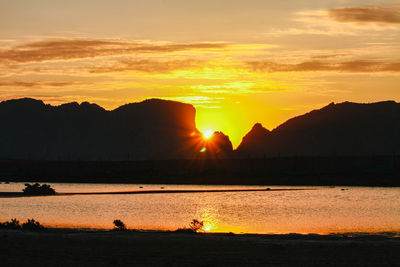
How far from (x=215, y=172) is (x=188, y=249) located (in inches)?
4508

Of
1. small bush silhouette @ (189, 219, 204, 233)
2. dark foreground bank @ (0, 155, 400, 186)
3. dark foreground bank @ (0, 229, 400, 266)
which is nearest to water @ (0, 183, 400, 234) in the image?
small bush silhouette @ (189, 219, 204, 233)

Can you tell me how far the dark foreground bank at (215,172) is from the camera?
12536 cm

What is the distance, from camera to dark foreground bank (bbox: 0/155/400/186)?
411 ft

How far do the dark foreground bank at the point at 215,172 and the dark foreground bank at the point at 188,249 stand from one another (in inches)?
3484

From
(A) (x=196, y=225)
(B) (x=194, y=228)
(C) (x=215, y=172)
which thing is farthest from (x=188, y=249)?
(C) (x=215, y=172)

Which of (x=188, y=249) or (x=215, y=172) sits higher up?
(x=215, y=172)

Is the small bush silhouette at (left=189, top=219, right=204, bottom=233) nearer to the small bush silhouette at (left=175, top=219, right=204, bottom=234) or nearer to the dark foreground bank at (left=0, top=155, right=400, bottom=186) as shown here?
the small bush silhouette at (left=175, top=219, right=204, bottom=234)

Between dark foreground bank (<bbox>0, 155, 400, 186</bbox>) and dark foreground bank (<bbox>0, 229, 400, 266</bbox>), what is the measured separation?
8849 cm

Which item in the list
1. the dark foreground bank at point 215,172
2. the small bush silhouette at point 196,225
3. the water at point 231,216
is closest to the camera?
the small bush silhouette at point 196,225

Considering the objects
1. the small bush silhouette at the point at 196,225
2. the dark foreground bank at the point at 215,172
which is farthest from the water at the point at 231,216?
the dark foreground bank at the point at 215,172

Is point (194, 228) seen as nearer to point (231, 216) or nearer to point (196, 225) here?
point (196, 225)

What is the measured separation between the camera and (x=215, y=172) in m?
142

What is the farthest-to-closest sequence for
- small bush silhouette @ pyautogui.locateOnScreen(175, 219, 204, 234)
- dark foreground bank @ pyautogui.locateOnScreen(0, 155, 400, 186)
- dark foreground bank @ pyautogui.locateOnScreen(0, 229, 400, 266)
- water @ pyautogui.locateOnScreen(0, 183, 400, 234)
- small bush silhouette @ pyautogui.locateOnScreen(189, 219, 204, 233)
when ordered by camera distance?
1. dark foreground bank @ pyautogui.locateOnScreen(0, 155, 400, 186)
2. water @ pyautogui.locateOnScreen(0, 183, 400, 234)
3. small bush silhouette @ pyautogui.locateOnScreen(189, 219, 204, 233)
4. small bush silhouette @ pyautogui.locateOnScreen(175, 219, 204, 234)
5. dark foreground bank @ pyautogui.locateOnScreen(0, 229, 400, 266)

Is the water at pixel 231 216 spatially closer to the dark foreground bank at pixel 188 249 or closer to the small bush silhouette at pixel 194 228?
the small bush silhouette at pixel 194 228
